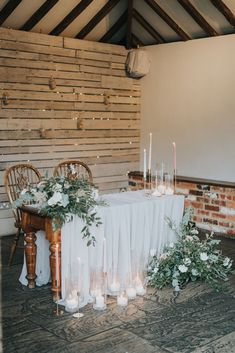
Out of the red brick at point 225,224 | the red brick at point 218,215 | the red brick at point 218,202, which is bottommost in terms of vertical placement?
the red brick at point 225,224

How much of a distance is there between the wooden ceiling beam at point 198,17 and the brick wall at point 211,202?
6.75 ft

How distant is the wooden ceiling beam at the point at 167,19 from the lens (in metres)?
6.76

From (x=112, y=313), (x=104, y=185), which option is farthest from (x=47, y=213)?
(x=104, y=185)

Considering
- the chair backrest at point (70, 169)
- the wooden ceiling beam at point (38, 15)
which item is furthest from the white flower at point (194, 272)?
the wooden ceiling beam at point (38, 15)

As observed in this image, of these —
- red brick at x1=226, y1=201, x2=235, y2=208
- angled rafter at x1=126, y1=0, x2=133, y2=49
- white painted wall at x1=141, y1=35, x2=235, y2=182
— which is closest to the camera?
red brick at x1=226, y1=201, x2=235, y2=208

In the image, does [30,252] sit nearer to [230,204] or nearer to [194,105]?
A: [230,204]

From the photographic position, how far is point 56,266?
3.97 meters

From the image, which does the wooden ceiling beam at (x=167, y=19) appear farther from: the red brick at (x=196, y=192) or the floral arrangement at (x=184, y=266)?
the floral arrangement at (x=184, y=266)

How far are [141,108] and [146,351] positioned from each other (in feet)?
17.5

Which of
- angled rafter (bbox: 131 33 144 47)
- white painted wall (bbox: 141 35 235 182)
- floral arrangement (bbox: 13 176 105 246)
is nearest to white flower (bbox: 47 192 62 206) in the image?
floral arrangement (bbox: 13 176 105 246)

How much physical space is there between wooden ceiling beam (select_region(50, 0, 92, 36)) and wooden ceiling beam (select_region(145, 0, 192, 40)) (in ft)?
2.99

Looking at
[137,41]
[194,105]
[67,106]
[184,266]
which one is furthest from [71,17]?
[184,266]

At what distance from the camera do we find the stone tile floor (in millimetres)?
3232

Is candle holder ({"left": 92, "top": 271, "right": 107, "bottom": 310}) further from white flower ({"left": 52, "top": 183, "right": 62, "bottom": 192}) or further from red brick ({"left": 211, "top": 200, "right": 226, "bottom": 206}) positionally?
red brick ({"left": 211, "top": 200, "right": 226, "bottom": 206})
